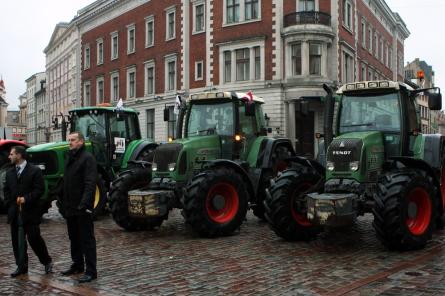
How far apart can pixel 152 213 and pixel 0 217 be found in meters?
5.93

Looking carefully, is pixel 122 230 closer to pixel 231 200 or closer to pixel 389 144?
pixel 231 200

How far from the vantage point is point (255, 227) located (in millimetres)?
11625

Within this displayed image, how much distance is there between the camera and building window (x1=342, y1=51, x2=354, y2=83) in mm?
36797

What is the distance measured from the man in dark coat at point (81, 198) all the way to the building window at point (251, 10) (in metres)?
29.1

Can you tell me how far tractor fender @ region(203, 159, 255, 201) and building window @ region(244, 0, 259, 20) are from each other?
2539cm

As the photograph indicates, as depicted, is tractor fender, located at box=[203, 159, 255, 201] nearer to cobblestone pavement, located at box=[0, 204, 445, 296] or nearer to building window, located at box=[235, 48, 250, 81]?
cobblestone pavement, located at box=[0, 204, 445, 296]

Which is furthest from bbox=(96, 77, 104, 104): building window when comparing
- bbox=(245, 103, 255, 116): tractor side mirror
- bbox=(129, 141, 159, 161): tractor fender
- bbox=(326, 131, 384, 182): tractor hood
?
bbox=(326, 131, 384, 182): tractor hood

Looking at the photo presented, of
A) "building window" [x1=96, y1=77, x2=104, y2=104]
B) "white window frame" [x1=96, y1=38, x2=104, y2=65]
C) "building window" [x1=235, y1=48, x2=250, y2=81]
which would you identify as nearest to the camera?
"building window" [x1=235, y1=48, x2=250, y2=81]

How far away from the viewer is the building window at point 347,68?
36797 millimetres

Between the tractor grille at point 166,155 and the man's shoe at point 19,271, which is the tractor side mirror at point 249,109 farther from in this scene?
the man's shoe at point 19,271

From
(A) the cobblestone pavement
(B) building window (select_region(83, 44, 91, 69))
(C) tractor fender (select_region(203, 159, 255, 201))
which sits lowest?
(A) the cobblestone pavement

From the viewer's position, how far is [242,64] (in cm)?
3534

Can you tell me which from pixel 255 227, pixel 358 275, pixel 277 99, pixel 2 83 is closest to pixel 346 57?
pixel 277 99

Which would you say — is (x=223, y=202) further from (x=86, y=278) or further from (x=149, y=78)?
(x=149, y=78)
